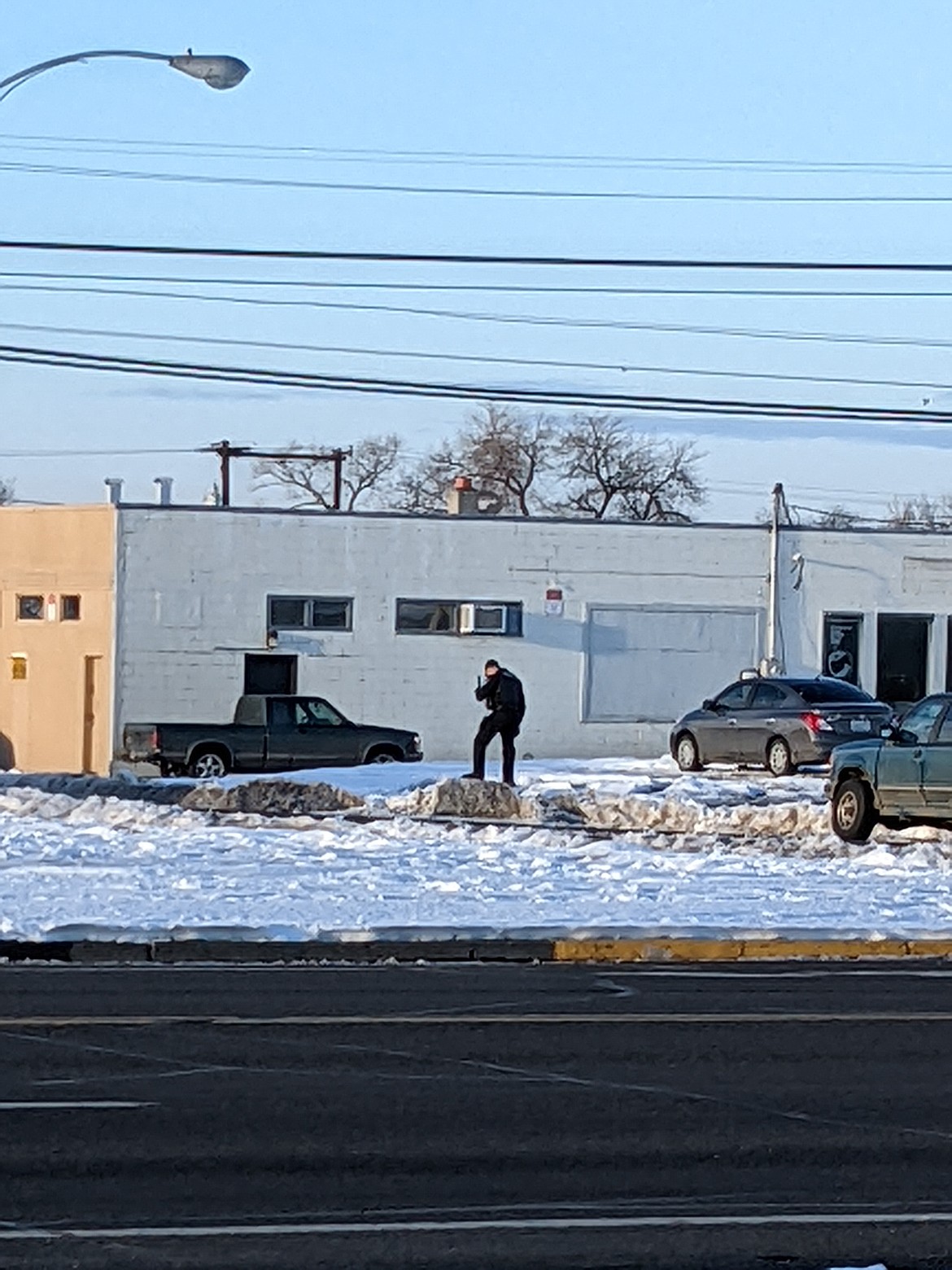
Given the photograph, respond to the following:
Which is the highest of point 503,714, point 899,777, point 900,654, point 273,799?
point 900,654

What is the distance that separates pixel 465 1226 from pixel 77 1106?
2.86 meters

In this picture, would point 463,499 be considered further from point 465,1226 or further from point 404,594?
point 465,1226

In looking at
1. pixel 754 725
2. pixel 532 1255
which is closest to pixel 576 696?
pixel 754 725

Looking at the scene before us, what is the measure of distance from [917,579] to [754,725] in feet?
44.3

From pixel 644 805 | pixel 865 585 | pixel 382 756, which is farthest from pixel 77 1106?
pixel 865 585

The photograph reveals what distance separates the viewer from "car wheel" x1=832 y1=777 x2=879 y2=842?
26.1 metres

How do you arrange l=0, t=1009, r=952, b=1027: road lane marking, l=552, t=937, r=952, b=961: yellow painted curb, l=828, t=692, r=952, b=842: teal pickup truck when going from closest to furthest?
1. l=0, t=1009, r=952, b=1027: road lane marking
2. l=552, t=937, r=952, b=961: yellow painted curb
3. l=828, t=692, r=952, b=842: teal pickup truck

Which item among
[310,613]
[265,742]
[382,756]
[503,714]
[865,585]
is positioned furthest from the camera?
[865,585]

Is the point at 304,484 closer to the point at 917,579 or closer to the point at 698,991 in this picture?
the point at 917,579

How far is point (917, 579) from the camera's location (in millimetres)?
51094

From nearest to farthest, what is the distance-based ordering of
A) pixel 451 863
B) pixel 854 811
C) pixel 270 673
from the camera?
pixel 451 863 < pixel 854 811 < pixel 270 673

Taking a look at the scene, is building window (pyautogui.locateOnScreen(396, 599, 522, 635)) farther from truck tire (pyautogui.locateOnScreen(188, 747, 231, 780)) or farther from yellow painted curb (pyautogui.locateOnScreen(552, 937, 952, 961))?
yellow painted curb (pyautogui.locateOnScreen(552, 937, 952, 961))

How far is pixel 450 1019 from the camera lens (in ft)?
44.1

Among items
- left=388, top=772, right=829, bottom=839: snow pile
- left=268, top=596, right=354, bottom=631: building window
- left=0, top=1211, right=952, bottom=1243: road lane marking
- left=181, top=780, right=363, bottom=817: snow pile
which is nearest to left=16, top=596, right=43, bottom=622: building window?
left=268, top=596, right=354, bottom=631: building window
